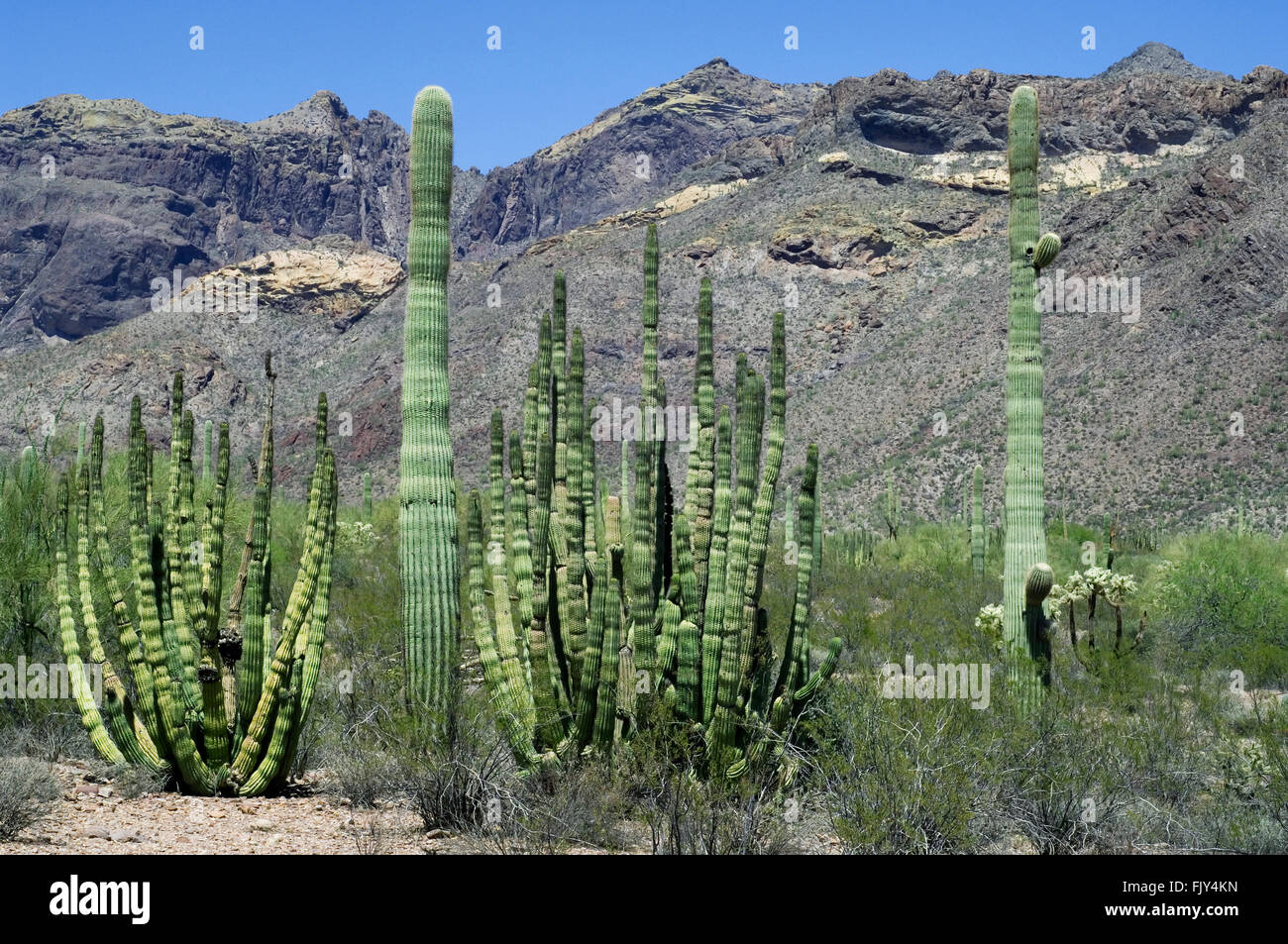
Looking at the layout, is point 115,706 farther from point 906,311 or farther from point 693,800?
point 906,311

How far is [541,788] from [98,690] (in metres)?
2.81

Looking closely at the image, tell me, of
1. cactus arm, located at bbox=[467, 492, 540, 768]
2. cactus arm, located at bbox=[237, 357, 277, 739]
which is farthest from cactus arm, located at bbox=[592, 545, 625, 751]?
cactus arm, located at bbox=[237, 357, 277, 739]

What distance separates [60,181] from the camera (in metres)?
156

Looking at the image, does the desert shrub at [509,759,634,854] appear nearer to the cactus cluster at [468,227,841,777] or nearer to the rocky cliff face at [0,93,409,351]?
the cactus cluster at [468,227,841,777]

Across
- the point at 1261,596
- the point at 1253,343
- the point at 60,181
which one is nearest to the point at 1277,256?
the point at 1253,343

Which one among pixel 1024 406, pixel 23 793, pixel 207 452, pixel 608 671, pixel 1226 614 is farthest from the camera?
pixel 207 452

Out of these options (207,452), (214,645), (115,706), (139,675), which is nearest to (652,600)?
(214,645)

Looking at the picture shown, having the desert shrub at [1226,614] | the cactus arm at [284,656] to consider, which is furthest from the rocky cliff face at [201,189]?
the cactus arm at [284,656]

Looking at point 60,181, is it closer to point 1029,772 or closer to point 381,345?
point 381,345

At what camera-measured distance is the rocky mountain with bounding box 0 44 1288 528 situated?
140ft

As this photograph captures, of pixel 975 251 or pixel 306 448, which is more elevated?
pixel 975 251

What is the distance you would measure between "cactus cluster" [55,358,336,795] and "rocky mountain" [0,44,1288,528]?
27.2 ft

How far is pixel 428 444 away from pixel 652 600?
1.55m

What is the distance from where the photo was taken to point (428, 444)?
7.05 meters
